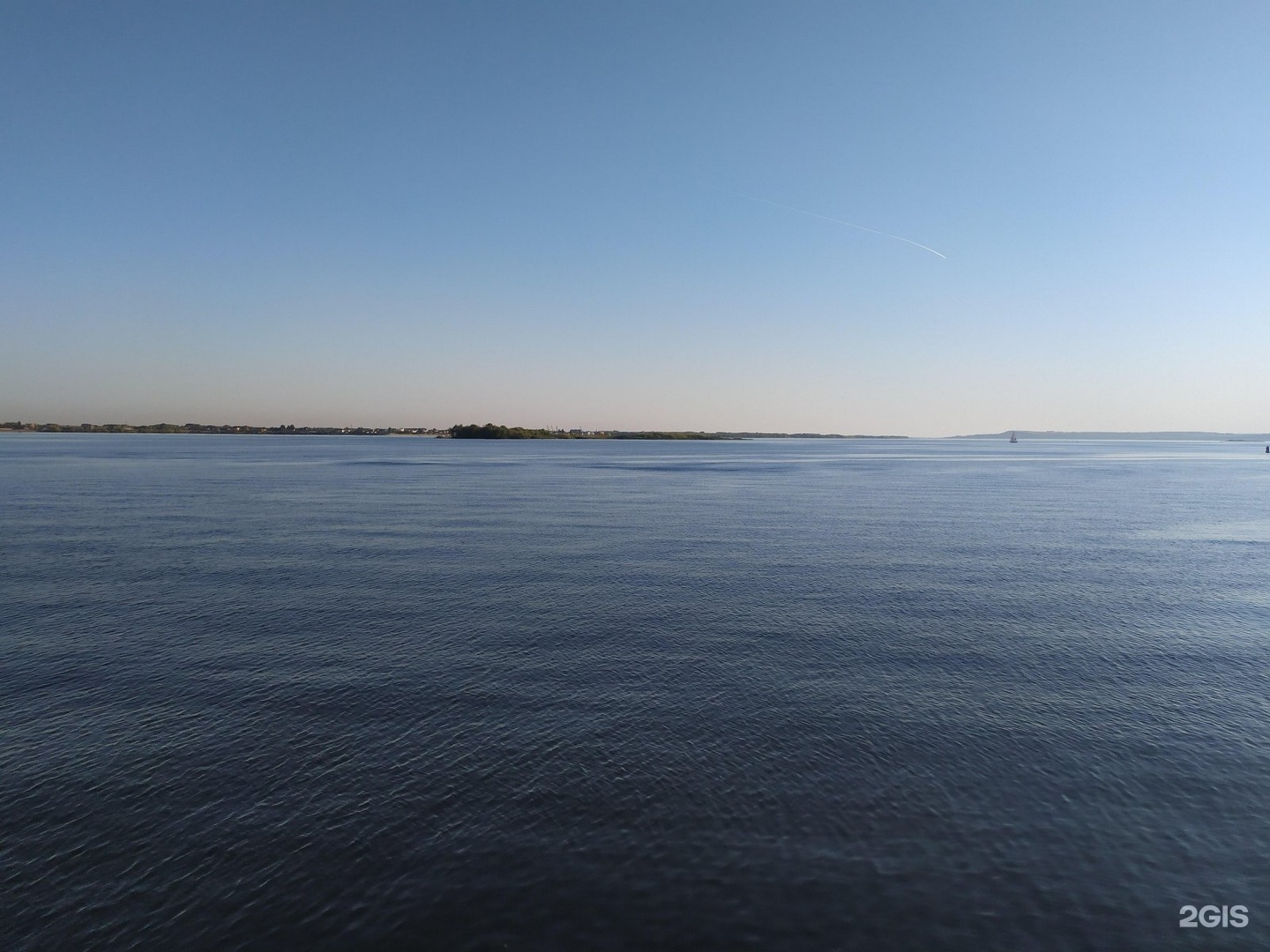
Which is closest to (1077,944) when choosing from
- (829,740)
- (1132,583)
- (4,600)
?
(829,740)

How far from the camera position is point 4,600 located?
129 ft

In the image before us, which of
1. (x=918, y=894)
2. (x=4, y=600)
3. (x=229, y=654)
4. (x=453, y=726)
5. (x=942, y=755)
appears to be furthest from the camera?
(x=4, y=600)

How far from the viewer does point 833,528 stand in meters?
70.8

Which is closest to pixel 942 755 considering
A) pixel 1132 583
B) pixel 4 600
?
pixel 1132 583

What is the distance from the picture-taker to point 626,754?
22859mm

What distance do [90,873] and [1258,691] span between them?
39.8 meters

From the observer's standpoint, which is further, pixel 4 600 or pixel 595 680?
pixel 4 600

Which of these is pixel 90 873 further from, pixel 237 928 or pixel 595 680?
pixel 595 680

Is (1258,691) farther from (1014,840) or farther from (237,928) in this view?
(237,928)

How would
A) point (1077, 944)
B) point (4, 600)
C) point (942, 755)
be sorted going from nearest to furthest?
point (1077, 944) → point (942, 755) → point (4, 600)

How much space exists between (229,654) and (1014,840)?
101ft

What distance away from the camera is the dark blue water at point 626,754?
1633 centimetres

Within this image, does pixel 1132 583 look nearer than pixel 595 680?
No

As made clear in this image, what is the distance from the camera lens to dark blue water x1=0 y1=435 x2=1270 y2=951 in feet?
53.6
